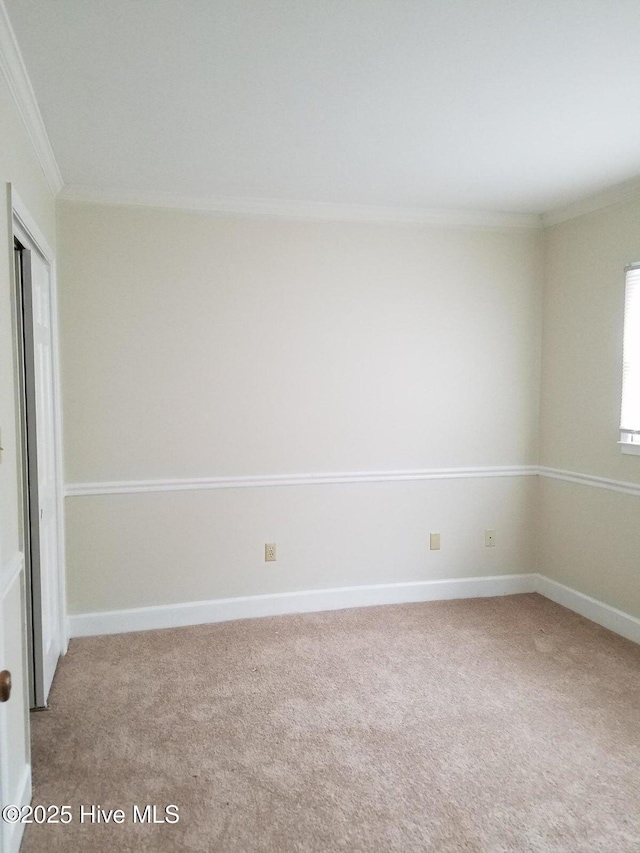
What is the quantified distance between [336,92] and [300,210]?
4.54ft

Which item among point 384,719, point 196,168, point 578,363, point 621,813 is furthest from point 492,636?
point 196,168

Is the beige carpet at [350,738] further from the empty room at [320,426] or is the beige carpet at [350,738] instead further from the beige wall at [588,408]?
the beige wall at [588,408]

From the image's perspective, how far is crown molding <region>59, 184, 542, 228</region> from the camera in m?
3.28

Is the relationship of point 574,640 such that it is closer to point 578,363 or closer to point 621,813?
point 621,813

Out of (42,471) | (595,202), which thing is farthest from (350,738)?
(595,202)

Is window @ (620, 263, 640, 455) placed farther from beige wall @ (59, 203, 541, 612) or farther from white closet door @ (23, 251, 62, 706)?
white closet door @ (23, 251, 62, 706)

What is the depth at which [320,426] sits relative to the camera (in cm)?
369

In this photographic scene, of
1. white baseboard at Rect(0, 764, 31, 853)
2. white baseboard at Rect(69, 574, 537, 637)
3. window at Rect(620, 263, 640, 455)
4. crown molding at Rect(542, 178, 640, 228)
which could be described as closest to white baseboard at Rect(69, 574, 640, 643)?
white baseboard at Rect(69, 574, 537, 637)

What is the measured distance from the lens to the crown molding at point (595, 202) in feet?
10.5

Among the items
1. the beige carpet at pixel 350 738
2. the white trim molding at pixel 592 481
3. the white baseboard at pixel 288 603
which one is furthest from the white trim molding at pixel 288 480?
the beige carpet at pixel 350 738

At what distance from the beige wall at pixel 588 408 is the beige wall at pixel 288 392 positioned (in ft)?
0.50

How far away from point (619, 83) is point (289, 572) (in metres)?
2.95

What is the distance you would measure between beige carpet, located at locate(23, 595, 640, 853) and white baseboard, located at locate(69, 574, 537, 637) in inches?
4.0

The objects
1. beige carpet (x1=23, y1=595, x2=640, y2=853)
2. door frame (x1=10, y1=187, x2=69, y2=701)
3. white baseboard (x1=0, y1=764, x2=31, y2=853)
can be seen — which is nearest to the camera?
white baseboard (x1=0, y1=764, x2=31, y2=853)
